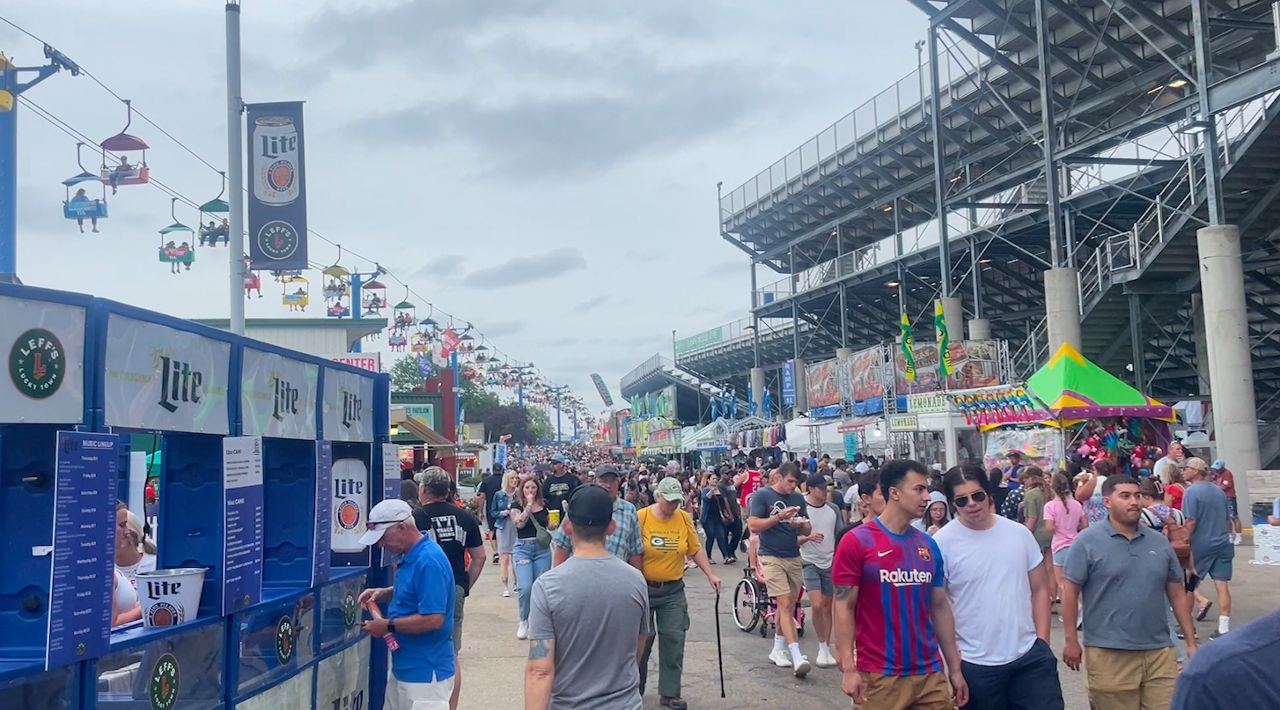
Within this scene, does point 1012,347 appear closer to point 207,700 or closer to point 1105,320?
point 1105,320

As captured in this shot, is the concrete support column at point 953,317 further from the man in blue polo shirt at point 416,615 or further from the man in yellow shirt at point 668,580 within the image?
the man in blue polo shirt at point 416,615

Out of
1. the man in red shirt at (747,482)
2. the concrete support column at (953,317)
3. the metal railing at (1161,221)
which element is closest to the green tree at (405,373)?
the concrete support column at (953,317)

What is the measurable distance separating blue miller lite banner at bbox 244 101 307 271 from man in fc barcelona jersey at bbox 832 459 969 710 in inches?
303

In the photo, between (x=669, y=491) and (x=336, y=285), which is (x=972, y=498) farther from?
(x=336, y=285)

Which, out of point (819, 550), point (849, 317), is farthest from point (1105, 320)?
point (819, 550)

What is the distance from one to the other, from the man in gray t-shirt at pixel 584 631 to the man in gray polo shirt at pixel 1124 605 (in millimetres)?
2536

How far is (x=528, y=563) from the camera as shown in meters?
11.0

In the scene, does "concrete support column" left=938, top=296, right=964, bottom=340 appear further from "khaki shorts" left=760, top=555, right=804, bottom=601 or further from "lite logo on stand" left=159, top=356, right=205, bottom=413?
"lite logo on stand" left=159, top=356, right=205, bottom=413

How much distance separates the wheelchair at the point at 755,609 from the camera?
11.0 meters

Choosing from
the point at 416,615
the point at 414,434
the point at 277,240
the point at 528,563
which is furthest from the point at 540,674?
the point at 414,434

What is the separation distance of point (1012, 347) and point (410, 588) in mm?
44598

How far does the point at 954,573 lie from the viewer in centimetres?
514

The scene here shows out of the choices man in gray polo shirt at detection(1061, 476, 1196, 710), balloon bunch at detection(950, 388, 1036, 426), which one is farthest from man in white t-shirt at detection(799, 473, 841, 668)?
balloon bunch at detection(950, 388, 1036, 426)

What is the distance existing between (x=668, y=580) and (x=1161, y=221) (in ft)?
69.3
